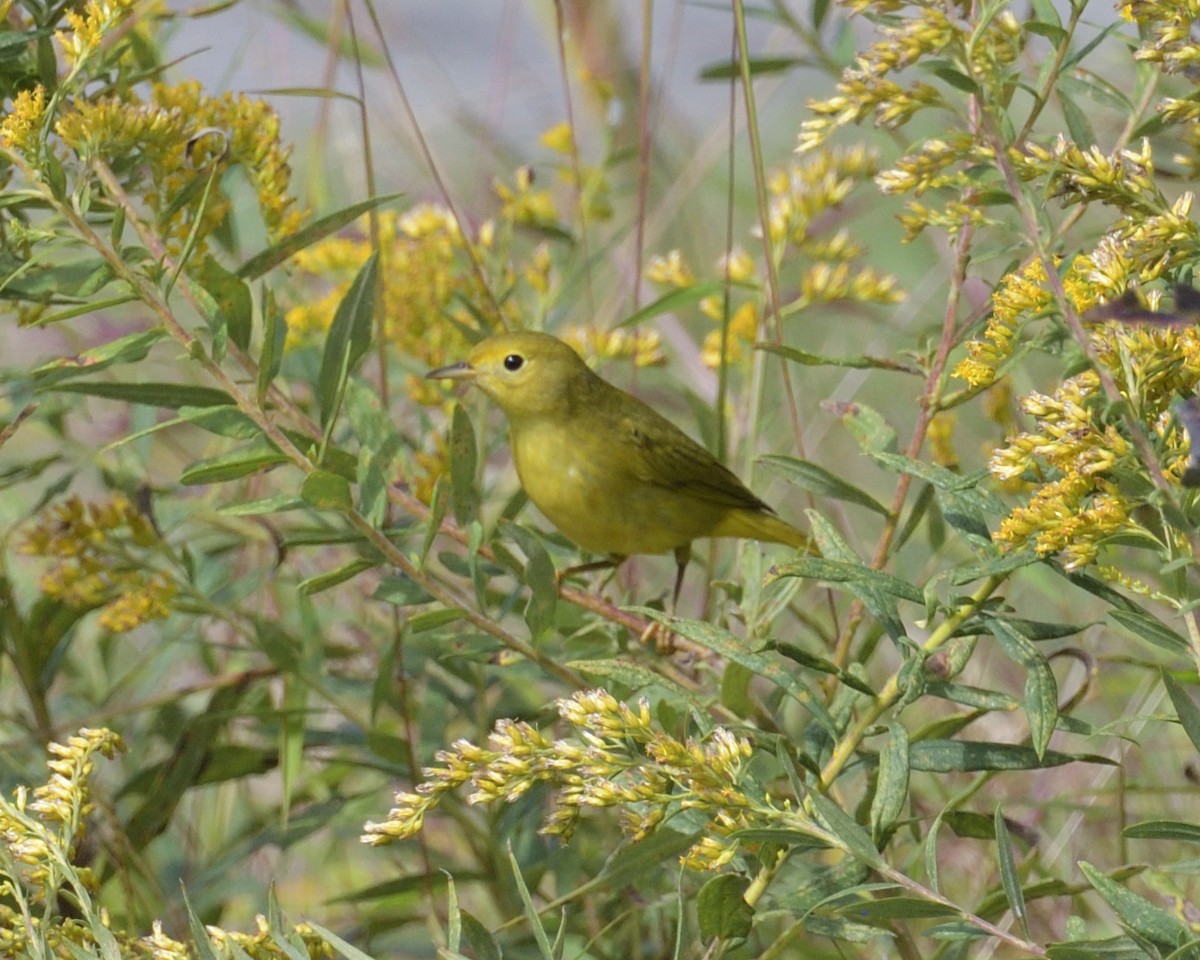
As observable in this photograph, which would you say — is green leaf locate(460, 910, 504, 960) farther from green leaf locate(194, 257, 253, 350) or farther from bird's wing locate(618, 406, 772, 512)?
bird's wing locate(618, 406, 772, 512)

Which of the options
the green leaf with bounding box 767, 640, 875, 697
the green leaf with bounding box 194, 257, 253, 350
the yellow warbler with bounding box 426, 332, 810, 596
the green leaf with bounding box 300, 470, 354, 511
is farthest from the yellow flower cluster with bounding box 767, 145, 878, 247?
the green leaf with bounding box 767, 640, 875, 697

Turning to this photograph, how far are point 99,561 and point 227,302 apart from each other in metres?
0.64

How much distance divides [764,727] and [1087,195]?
2.66ft

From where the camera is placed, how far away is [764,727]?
1831mm

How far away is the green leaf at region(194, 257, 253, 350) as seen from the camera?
171 centimetres

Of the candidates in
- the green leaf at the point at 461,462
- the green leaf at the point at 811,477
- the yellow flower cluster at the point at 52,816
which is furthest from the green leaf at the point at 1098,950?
the green leaf at the point at 461,462

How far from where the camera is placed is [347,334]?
1.75 metres

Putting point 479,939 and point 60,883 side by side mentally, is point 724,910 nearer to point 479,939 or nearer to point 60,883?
point 479,939

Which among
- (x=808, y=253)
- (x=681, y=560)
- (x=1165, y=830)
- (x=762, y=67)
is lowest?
(x=681, y=560)

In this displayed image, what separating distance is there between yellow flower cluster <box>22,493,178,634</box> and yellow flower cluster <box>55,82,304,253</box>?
0.48 meters

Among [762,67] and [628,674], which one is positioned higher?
[762,67]

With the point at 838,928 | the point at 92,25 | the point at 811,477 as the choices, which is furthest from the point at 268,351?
the point at 838,928

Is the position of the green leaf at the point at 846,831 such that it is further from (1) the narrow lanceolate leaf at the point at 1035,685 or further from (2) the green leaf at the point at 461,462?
(2) the green leaf at the point at 461,462

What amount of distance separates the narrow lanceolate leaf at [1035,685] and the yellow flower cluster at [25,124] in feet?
3.49
